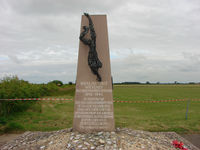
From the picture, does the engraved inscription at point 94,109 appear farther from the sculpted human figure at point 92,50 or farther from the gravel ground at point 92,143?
the sculpted human figure at point 92,50

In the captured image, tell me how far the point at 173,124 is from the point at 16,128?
7576 millimetres

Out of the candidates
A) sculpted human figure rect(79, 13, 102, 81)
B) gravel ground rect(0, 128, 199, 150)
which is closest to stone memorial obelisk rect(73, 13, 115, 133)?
sculpted human figure rect(79, 13, 102, 81)

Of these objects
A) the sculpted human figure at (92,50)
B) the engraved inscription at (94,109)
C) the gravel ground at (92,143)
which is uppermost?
the sculpted human figure at (92,50)

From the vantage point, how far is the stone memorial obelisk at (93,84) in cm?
555

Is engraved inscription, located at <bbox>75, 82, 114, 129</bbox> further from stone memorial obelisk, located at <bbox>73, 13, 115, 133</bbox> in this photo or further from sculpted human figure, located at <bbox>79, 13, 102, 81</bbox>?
sculpted human figure, located at <bbox>79, 13, 102, 81</bbox>

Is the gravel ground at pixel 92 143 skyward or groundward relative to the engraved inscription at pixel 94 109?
groundward

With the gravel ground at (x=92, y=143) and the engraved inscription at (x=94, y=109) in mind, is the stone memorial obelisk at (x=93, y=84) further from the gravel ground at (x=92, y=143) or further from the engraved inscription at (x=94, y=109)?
the gravel ground at (x=92, y=143)

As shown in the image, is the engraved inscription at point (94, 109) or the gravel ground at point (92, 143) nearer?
the gravel ground at point (92, 143)

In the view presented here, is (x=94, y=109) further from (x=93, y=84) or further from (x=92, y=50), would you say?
(x=92, y=50)

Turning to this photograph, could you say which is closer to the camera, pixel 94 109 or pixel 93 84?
pixel 94 109

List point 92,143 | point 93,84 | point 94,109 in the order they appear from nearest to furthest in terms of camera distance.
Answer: point 92,143 → point 94,109 → point 93,84

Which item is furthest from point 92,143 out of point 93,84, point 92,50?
point 92,50

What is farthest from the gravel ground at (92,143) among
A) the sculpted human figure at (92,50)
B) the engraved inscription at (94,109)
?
the sculpted human figure at (92,50)

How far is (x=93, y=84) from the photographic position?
224 inches
